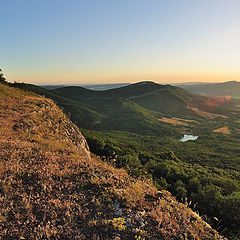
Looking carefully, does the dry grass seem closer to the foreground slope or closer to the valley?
the valley

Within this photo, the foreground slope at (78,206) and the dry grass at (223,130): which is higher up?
the foreground slope at (78,206)

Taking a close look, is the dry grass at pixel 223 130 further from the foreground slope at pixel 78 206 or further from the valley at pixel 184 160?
the foreground slope at pixel 78 206

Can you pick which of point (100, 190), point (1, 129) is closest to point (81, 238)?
point (100, 190)

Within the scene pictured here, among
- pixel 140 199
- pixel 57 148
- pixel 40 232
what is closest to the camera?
pixel 40 232

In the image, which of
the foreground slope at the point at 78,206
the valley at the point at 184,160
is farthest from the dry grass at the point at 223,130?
the foreground slope at the point at 78,206

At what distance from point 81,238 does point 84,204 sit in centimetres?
120

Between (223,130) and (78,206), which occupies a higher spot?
(78,206)

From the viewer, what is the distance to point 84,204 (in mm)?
4781

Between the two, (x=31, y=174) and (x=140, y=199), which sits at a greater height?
(x=31, y=174)

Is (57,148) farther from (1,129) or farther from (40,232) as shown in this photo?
(40,232)

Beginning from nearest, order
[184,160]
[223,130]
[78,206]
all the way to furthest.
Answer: [78,206] → [184,160] → [223,130]

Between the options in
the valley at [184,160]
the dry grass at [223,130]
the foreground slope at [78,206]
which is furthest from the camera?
the dry grass at [223,130]

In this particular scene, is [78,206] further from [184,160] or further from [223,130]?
[223,130]

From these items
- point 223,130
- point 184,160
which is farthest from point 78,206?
point 223,130
